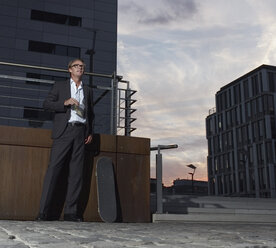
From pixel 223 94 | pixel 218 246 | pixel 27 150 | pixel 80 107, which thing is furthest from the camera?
pixel 223 94

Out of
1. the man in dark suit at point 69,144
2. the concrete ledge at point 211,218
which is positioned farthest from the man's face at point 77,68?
the concrete ledge at point 211,218

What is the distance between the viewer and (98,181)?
625 centimetres

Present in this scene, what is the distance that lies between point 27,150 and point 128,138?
5.70 ft

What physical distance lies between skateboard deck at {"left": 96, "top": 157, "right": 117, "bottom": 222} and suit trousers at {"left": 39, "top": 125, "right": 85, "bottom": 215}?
596 millimetres

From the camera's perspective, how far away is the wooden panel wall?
19.5 ft

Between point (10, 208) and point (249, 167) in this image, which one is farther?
point (249, 167)

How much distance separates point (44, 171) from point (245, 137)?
60.9m

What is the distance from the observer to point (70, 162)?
5617 millimetres

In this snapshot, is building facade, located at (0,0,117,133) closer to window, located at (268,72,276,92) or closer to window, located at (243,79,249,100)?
window, located at (268,72,276,92)

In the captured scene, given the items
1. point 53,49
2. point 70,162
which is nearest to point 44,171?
point 70,162

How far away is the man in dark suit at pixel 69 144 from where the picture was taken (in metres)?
5.45

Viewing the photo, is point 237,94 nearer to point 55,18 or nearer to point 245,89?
point 245,89

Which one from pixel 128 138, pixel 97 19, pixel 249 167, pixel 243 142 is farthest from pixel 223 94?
pixel 128 138

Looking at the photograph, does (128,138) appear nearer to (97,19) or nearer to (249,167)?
(97,19)
